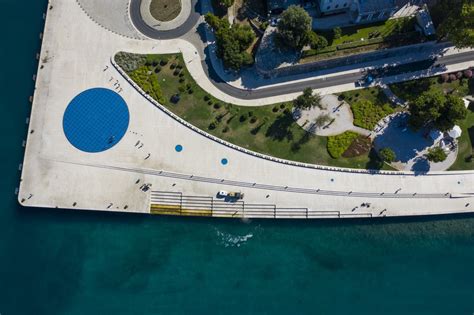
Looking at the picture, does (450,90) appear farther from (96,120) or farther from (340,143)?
(96,120)


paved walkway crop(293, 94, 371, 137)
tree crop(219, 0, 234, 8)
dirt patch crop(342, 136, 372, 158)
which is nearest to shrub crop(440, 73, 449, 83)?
paved walkway crop(293, 94, 371, 137)

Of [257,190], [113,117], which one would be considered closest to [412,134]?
[257,190]

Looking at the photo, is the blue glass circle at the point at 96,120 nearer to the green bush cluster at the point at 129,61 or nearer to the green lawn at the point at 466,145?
the green bush cluster at the point at 129,61

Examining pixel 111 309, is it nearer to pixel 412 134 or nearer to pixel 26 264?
pixel 26 264

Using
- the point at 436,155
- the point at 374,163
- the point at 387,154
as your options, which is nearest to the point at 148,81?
the point at 374,163

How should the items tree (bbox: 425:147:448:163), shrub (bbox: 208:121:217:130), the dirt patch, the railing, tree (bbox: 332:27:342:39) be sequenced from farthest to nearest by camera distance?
tree (bbox: 332:27:342:39) < shrub (bbox: 208:121:217:130) < the dirt patch < the railing < tree (bbox: 425:147:448:163)

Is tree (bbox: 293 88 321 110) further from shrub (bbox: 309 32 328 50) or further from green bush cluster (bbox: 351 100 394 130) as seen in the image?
shrub (bbox: 309 32 328 50)
